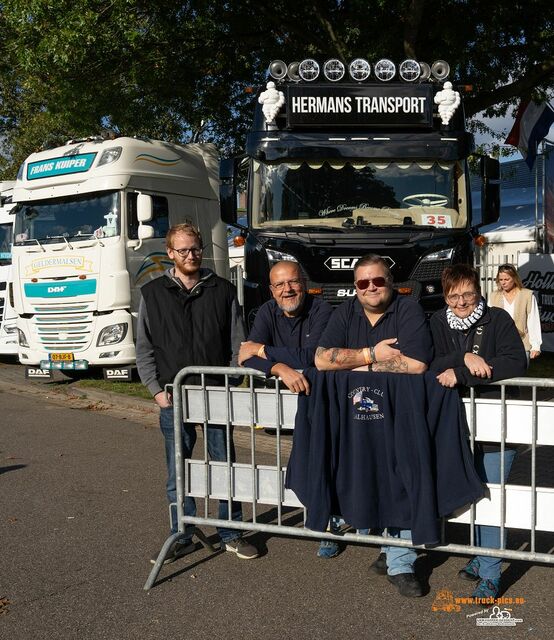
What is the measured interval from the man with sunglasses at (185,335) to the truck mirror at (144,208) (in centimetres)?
657

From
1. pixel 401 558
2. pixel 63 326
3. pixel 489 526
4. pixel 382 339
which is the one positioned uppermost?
pixel 382 339

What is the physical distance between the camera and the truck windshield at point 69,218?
11.5 m

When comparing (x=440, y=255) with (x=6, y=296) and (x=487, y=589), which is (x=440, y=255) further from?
(x=6, y=296)

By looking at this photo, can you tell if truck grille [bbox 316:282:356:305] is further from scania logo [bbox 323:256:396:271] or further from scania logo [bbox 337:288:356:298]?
scania logo [bbox 323:256:396:271]

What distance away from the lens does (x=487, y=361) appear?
13.6 ft

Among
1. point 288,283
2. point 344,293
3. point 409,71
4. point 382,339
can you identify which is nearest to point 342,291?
point 344,293

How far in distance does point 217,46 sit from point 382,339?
12508mm

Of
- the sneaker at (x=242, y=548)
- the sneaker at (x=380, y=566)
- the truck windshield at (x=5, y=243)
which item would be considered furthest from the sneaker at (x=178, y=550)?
the truck windshield at (x=5, y=243)

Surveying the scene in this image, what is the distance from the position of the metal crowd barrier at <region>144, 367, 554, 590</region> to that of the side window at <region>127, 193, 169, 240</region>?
705 centimetres

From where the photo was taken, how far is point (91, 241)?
1151 centimetres

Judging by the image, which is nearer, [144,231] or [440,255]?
[440,255]

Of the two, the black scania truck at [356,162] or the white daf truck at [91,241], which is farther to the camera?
the white daf truck at [91,241]

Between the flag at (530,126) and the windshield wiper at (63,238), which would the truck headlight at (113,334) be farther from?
the flag at (530,126)

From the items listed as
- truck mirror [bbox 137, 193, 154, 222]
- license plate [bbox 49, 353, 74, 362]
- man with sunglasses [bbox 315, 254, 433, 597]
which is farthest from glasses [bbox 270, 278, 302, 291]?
license plate [bbox 49, 353, 74, 362]
